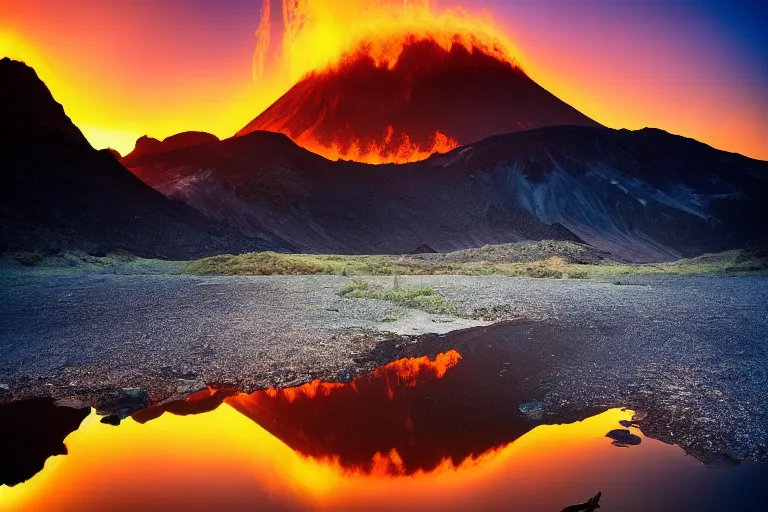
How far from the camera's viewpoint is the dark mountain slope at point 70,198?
48.8 m

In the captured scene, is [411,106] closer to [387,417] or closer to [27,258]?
[27,258]

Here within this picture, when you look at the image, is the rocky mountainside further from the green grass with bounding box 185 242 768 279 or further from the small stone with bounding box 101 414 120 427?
the small stone with bounding box 101 414 120 427

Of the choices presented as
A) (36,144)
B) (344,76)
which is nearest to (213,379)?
(36,144)

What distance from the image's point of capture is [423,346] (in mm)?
14898

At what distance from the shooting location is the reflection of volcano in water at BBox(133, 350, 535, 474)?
799 cm

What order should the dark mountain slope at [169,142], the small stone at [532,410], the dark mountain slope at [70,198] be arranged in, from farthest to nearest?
the dark mountain slope at [169,142], the dark mountain slope at [70,198], the small stone at [532,410]

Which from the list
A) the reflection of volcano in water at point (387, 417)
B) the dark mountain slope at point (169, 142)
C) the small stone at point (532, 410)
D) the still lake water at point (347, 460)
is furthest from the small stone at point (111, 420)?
the dark mountain slope at point (169, 142)

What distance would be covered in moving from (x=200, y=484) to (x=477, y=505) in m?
3.39

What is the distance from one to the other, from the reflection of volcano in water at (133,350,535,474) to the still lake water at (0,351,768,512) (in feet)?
0.10

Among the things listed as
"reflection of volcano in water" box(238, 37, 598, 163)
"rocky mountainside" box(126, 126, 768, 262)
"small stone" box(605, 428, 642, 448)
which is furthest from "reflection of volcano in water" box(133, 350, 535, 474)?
"reflection of volcano in water" box(238, 37, 598, 163)

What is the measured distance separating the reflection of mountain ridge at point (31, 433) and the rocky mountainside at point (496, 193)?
2620 inches

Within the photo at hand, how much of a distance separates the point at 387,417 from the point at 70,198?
181ft

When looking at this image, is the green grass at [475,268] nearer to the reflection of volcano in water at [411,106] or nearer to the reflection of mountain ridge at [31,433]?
the reflection of mountain ridge at [31,433]

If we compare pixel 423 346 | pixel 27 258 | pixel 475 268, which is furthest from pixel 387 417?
pixel 27 258
